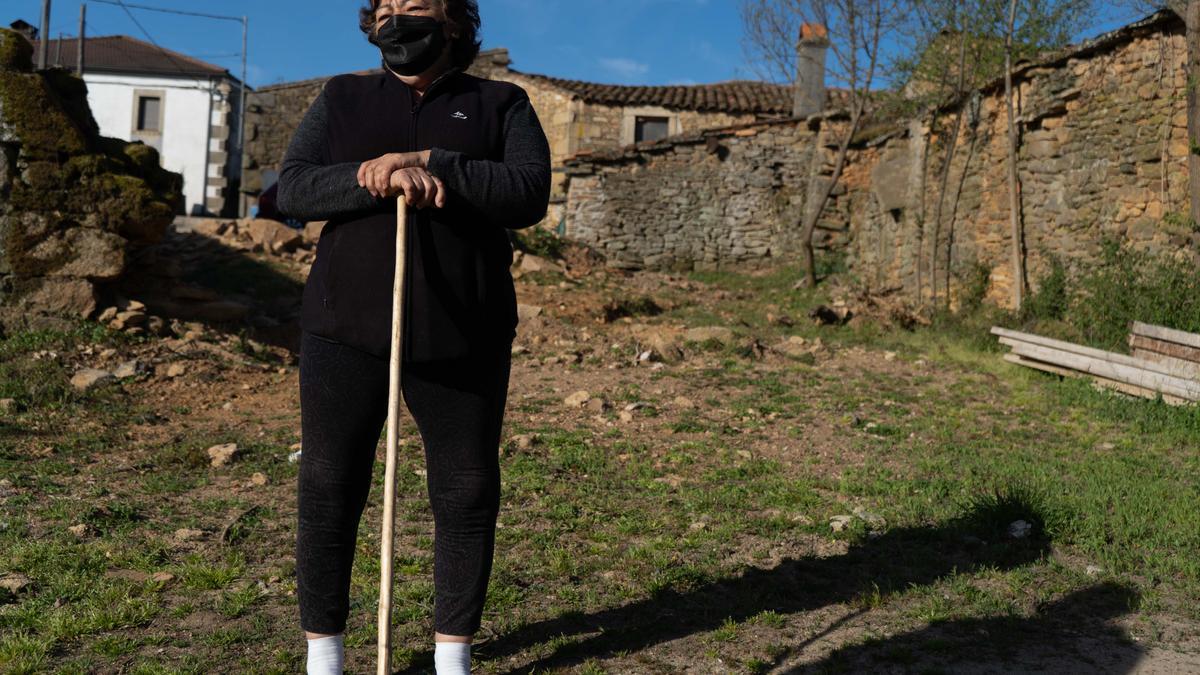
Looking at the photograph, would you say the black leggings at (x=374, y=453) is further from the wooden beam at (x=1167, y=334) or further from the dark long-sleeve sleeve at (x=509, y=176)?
the wooden beam at (x=1167, y=334)

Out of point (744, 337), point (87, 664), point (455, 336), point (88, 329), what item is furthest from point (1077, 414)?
point (88, 329)

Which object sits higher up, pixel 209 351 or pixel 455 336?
pixel 455 336

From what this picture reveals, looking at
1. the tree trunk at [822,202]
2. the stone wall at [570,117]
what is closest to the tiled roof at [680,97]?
the stone wall at [570,117]

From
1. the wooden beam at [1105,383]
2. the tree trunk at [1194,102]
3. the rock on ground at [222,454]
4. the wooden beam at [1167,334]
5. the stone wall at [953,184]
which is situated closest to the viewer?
the rock on ground at [222,454]

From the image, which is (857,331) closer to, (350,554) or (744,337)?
(744,337)

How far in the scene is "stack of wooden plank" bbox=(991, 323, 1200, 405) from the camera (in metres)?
6.62

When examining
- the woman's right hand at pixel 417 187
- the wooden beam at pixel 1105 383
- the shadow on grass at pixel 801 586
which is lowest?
the shadow on grass at pixel 801 586

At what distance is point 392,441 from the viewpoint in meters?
2.11

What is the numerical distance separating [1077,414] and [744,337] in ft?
10.8

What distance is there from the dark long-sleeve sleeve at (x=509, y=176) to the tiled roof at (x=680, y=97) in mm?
19320

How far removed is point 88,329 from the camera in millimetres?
7273

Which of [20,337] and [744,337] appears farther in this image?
[744,337]

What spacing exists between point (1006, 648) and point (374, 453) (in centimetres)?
202

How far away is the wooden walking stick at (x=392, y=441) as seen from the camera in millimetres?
2070
